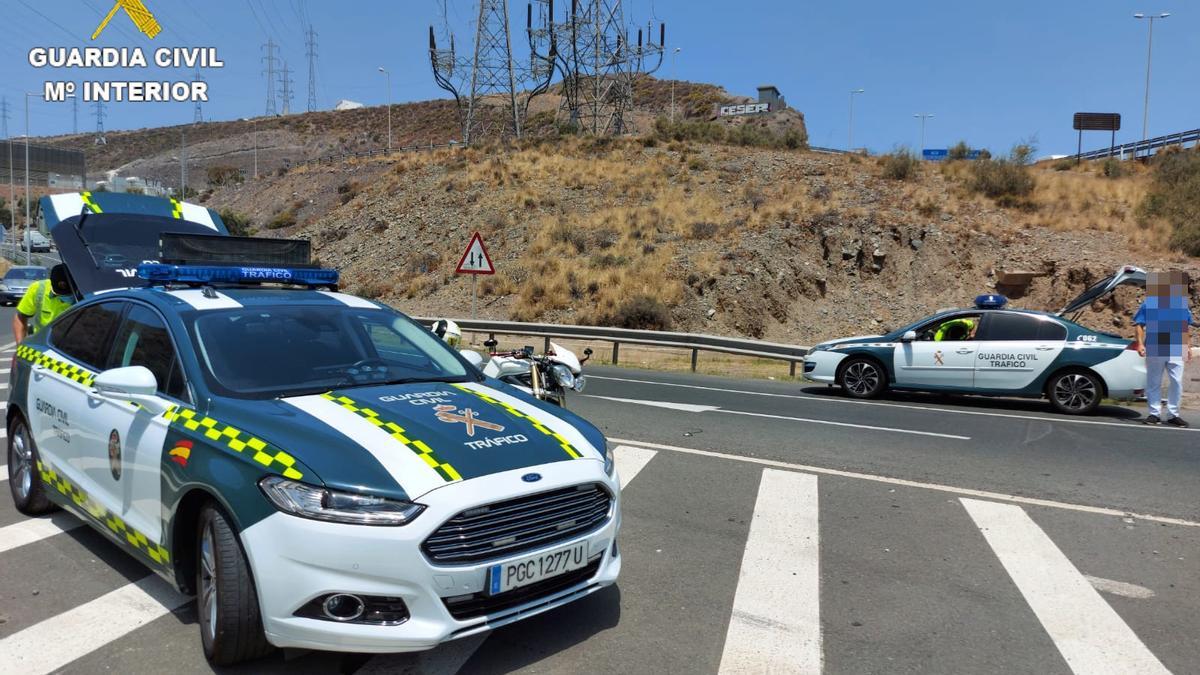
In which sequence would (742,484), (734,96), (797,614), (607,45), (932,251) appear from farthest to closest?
(734,96)
(607,45)
(932,251)
(742,484)
(797,614)

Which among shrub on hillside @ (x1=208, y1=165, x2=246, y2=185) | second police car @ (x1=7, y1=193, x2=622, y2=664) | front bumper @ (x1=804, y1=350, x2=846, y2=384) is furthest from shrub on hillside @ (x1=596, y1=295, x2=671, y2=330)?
shrub on hillside @ (x1=208, y1=165, x2=246, y2=185)

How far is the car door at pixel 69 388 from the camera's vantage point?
4914mm

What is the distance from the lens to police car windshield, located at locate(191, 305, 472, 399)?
4266 millimetres

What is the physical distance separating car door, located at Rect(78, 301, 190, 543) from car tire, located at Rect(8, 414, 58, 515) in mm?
1308

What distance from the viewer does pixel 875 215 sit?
1126 inches

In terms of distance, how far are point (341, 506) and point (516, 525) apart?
714 mm

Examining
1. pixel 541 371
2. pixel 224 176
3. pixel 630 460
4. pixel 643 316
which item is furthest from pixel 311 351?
pixel 224 176

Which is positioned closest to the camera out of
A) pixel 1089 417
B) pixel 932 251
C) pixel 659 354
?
pixel 1089 417

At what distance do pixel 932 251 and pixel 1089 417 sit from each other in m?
16.6

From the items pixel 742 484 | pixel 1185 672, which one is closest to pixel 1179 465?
pixel 742 484

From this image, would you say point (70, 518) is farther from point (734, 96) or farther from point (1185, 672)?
point (734, 96)

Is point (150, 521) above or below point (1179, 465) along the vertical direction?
above

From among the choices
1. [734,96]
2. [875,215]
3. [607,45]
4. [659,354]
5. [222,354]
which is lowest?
[659,354]

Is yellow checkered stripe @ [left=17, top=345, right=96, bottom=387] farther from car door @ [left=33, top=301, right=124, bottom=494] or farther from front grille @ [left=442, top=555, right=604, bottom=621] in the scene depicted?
front grille @ [left=442, top=555, right=604, bottom=621]
